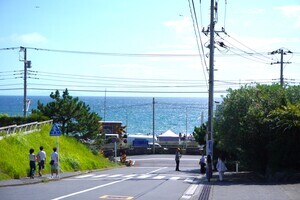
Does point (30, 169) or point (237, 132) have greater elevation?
point (237, 132)

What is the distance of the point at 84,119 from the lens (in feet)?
146

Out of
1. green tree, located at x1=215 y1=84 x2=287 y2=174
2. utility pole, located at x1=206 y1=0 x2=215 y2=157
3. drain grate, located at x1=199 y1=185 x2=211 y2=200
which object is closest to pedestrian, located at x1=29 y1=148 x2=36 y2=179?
drain grate, located at x1=199 y1=185 x2=211 y2=200

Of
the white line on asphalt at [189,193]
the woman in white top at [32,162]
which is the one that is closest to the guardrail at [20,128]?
the woman in white top at [32,162]

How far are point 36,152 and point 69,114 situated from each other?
43.5ft

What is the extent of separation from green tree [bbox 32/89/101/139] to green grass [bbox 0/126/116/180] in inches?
115

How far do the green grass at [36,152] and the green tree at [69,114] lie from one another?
292 centimetres

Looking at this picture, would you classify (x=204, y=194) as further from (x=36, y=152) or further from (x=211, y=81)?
(x=36, y=152)

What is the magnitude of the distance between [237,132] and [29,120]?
A: 17999 millimetres

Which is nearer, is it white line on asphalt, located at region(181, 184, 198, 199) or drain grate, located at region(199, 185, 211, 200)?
drain grate, located at region(199, 185, 211, 200)

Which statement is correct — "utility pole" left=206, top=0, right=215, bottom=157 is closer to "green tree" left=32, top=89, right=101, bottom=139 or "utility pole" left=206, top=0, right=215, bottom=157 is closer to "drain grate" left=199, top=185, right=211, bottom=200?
"drain grate" left=199, top=185, right=211, bottom=200

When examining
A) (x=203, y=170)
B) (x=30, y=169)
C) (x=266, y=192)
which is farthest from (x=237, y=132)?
(x=30, y=169)

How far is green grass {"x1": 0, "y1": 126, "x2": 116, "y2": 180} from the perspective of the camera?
25.1 metres

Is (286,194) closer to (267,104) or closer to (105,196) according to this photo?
(105,196)

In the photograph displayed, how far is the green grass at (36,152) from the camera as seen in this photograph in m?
25.1
